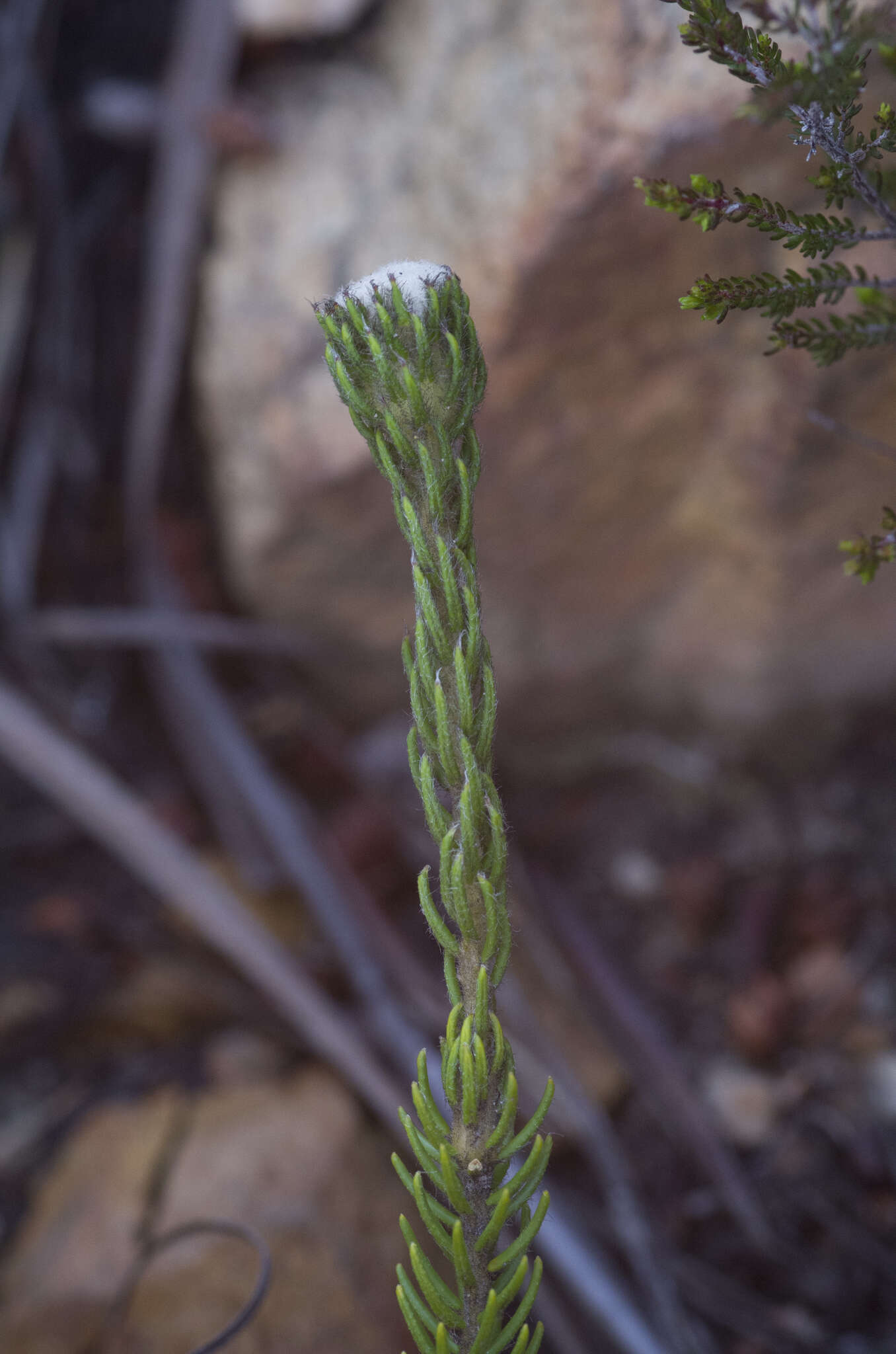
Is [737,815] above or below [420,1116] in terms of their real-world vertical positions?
above

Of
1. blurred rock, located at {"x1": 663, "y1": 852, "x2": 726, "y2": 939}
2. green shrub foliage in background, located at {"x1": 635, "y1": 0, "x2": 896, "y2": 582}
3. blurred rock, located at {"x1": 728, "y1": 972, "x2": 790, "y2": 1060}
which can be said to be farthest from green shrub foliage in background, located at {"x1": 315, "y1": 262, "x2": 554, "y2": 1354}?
blurred rock, located at {"x1": 663, "y1": 852, "x2": 726, "y2": 939}

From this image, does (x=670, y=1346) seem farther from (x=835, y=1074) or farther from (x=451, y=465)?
(x=451, y=465)

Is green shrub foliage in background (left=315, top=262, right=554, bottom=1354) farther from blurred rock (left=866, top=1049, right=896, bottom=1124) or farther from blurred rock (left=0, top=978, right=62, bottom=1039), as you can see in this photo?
blurred rock (left=0, top=978, right=62, bottom=1039)

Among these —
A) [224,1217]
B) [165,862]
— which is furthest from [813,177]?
[224,1217]

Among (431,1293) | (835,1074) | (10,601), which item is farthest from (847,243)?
(10,601)

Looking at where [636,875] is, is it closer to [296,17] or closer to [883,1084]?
[883,1084]

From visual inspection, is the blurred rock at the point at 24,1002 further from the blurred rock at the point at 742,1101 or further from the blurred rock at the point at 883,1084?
the blurred rock at the point at 883,1084
